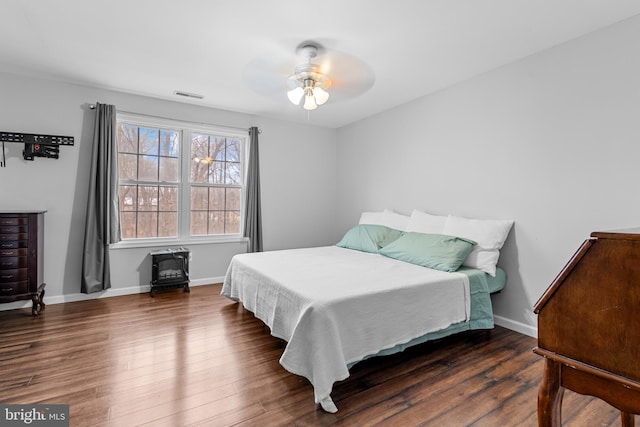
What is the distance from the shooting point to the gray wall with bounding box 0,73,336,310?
324 centimetres

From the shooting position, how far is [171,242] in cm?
408

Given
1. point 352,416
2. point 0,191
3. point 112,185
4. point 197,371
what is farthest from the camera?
point 112,185

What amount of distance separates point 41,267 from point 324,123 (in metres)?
4.06

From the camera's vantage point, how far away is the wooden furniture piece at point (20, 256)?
2.86 meters

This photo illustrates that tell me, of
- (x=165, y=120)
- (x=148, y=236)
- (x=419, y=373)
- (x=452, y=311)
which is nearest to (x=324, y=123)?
(x=165, y=120)

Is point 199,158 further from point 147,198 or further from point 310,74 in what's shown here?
point 310,74

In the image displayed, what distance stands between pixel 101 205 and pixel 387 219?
3448 millimetres

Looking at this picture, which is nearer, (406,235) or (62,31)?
(62,31)

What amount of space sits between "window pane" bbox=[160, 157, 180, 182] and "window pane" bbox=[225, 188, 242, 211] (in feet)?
2.43

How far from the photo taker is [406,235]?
3.31m

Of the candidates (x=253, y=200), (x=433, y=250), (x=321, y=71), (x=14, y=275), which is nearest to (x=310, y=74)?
(x=321, y=71)

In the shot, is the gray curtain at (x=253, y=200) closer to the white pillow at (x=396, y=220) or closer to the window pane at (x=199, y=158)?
the window pane at (x=199, y=158)

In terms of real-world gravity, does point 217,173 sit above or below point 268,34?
below

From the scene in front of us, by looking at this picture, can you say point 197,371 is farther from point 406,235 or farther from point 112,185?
point 112,185
